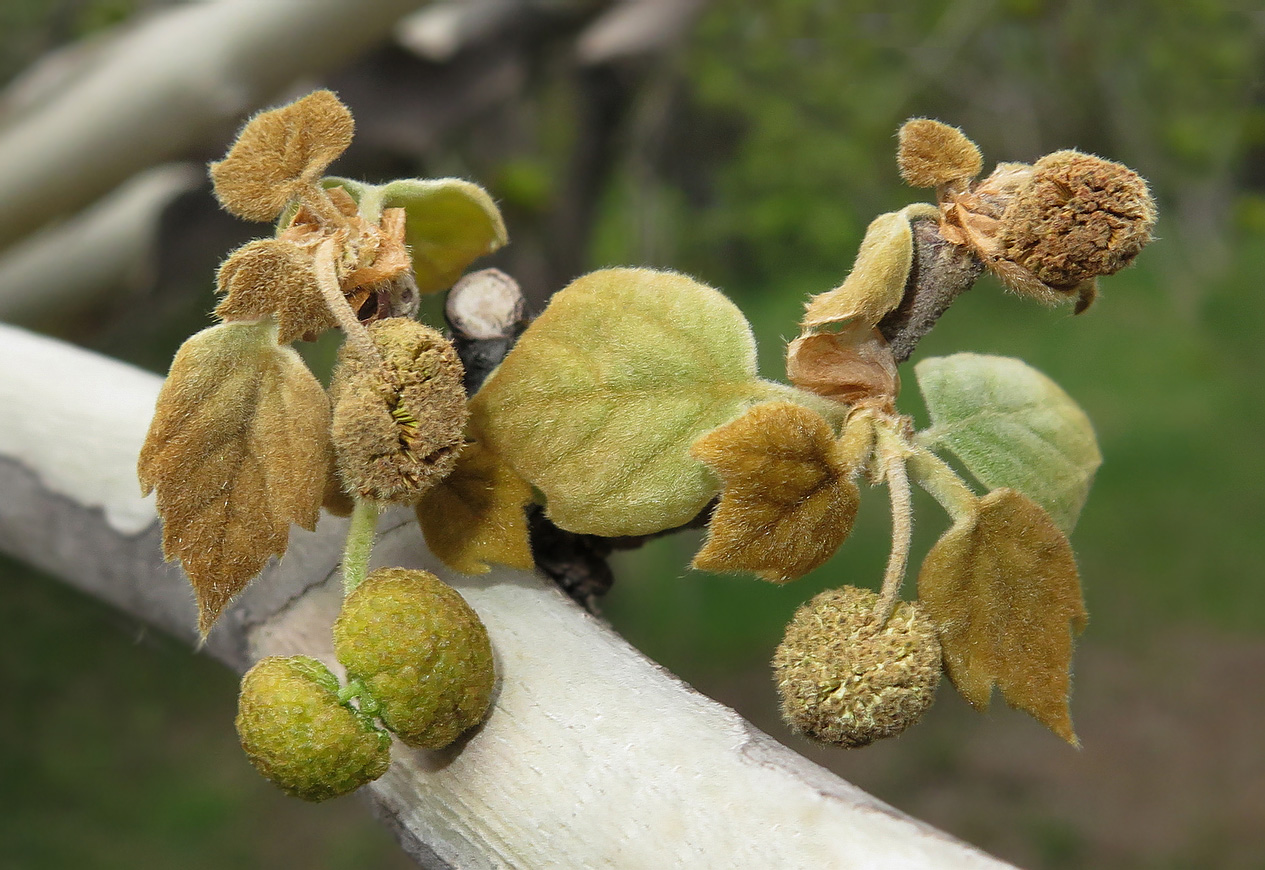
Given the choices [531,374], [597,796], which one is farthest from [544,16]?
[597,796]

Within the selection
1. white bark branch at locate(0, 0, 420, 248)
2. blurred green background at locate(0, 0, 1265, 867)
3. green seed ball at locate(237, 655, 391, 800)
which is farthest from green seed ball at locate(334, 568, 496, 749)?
blurred green background at locate(0, 0, 1265, 867)

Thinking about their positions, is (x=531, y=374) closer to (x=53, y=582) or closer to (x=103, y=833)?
(x=103, y=833)

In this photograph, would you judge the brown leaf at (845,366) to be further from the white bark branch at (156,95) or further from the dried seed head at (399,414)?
the white bark branch at (156,95)

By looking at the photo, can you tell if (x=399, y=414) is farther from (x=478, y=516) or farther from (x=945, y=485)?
(x=945, y=485)

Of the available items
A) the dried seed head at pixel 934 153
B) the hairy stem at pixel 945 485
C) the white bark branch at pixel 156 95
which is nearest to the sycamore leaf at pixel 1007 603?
the hairy stem at pixel 945 485

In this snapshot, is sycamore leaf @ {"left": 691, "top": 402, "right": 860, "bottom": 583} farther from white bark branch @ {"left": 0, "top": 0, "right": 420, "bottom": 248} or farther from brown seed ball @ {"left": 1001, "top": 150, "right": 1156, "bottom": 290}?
white bark branch @ {"left": 0, "top": 0, "right": 420, "bottom": 248}

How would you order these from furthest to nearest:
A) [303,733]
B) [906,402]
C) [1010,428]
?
1. [906,402]
2. [1010,428]
3. [303,733]

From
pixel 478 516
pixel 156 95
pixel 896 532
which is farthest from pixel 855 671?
pixel 156 95
